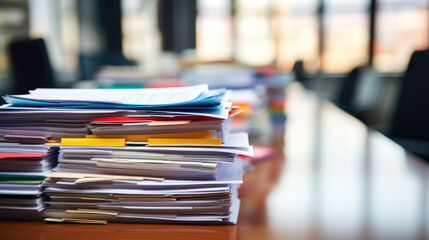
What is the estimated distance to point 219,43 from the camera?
6.84 metres

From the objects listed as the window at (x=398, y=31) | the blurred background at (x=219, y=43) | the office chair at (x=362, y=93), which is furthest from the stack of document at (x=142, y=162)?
the window at (x=398, y=31)

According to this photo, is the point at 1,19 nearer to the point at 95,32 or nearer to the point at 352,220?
the point at 95,32

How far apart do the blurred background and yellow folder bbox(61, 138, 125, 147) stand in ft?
2.50

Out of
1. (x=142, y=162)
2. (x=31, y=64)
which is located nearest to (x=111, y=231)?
(x=142, y=162)

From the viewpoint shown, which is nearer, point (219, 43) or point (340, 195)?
point (340, 195)

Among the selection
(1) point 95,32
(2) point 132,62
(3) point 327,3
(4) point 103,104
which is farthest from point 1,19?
(3) point 327,3

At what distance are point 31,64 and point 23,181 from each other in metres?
1.37

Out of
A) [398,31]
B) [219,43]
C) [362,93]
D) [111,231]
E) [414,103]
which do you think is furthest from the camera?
[219,43]

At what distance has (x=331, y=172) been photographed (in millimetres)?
761

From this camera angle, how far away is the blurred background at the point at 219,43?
5.72 ft

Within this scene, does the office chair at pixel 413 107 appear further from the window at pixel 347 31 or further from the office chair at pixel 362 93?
the window at pixel 347 31

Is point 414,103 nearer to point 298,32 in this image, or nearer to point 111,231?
point 111,231

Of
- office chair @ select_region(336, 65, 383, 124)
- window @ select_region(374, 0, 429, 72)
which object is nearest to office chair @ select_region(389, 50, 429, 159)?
office chair @ select_region(336, 65, 383, 124)

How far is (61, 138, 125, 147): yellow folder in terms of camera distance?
51 centimetres
